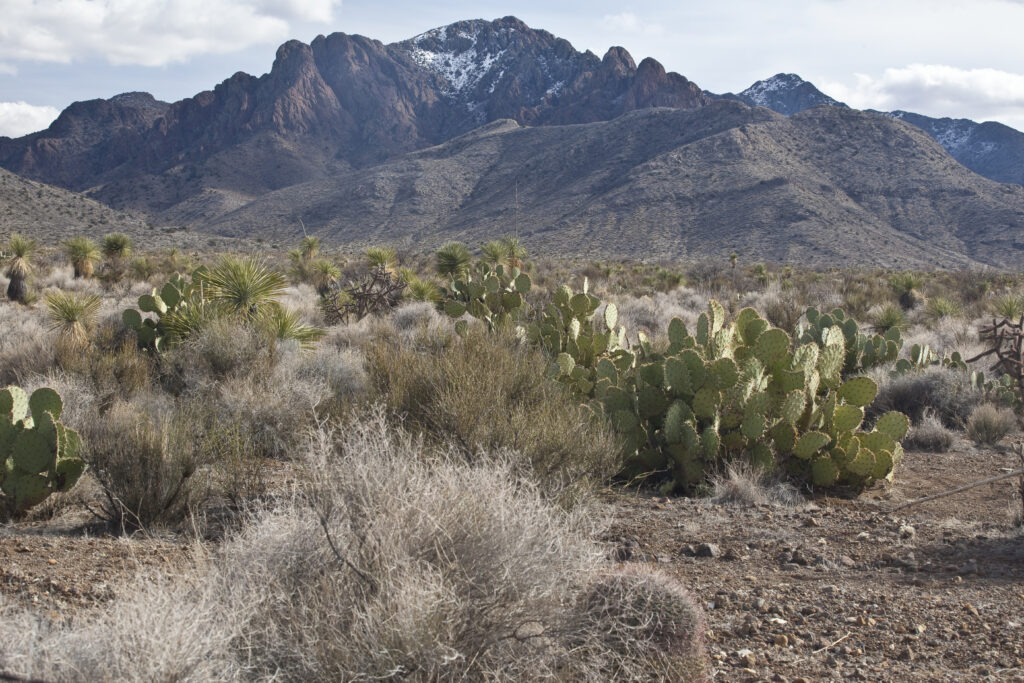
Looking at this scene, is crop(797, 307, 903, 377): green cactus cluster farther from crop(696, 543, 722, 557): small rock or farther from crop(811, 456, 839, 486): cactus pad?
crop(696, 543, 722, 557): small rock

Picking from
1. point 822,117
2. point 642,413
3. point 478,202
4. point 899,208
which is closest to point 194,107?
point 478,202

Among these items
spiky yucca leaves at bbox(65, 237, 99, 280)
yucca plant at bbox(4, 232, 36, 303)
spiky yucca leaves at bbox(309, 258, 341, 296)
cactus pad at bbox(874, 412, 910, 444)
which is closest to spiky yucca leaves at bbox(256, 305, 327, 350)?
cactus pad at bbox(874, 412, 910, 444)

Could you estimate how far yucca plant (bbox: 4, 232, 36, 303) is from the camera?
15688 mm

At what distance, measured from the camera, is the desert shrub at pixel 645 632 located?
2.69 m

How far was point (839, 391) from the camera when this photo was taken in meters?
6.35

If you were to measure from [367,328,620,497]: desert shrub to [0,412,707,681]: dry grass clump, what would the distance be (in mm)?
1634

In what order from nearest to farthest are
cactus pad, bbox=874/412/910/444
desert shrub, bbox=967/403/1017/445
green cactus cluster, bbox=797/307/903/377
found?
cactus pad, bbox=874/412/910/444 → desert shrub, bbox=967/403/1017/445 → green cactus cluster, bbox=797/307/903/377

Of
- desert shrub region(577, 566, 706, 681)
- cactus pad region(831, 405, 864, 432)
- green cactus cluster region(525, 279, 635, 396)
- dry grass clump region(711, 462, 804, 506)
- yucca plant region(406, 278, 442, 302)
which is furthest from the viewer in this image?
yucca plant region(406, 278, 442, 302)

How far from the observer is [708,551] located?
173 inches

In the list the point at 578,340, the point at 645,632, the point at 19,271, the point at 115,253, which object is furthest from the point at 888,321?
the point at 115,253

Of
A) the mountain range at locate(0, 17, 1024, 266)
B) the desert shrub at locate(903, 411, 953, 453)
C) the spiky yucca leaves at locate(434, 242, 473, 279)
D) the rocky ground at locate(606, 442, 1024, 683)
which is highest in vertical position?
the mountain range at locate(0, 17, 1024, 266)

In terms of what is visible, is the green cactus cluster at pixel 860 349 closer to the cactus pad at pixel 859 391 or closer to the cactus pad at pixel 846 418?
the cactus pad at pixel 859 391

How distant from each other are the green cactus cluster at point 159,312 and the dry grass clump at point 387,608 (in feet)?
21.2

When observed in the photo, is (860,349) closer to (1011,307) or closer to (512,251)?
(1011,307)
